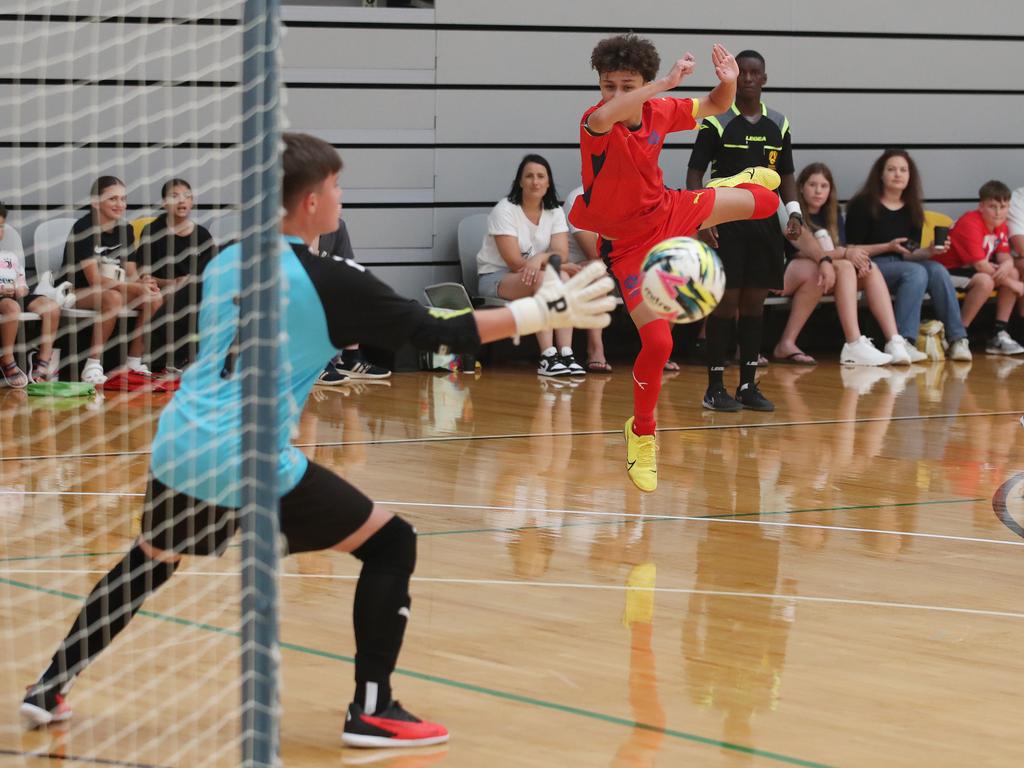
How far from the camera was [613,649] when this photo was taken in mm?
A: 4102

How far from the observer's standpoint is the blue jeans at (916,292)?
1117cm

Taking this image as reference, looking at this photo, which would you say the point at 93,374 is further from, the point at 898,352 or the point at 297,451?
the point at 297,451

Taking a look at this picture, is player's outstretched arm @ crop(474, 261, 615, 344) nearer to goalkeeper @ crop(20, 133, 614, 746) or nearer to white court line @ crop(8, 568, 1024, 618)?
goalkeeper @ crop(20, 133, 614, 746)

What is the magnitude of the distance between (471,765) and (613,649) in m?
0.93

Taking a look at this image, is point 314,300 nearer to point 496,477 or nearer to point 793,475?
point 496,477

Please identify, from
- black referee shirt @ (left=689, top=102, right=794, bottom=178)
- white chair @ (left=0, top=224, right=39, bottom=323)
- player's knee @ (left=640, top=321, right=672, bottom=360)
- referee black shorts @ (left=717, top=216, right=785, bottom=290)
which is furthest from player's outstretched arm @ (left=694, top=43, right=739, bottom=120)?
white chair @ (left=0, top=224, right=39, bottom=323)

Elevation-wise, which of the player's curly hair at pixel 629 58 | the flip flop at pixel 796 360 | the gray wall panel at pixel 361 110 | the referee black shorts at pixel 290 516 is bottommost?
the flip flop at pixel 796 360

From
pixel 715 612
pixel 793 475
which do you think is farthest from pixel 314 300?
pixel 793 475

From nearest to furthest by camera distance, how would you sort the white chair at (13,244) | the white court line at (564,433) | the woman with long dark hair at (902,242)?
the white court line at (564,433) → the white chair at (13,244) → the woman with long dark hair at (902,242)

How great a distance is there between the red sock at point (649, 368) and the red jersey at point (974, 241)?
20.3ft

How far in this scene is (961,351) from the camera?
11242 mm

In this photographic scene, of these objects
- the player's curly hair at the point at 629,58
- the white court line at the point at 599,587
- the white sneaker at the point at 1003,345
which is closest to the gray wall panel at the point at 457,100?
the white sneaker at the point at 1003,345

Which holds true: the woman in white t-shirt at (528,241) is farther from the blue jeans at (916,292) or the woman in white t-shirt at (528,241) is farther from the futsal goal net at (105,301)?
the blue jeans at (916,292)

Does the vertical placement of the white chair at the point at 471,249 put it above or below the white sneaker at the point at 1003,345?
above
